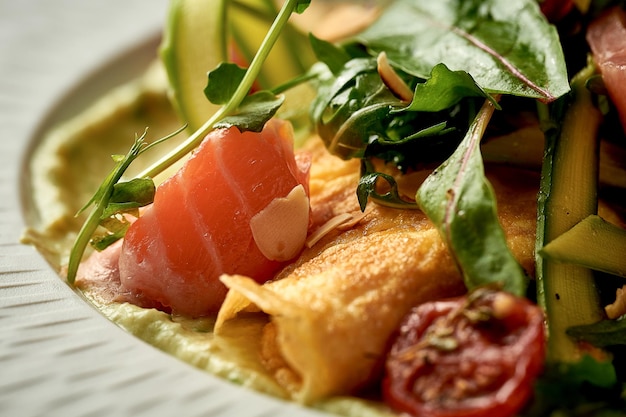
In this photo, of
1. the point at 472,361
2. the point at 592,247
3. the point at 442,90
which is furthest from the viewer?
the point at 442,90

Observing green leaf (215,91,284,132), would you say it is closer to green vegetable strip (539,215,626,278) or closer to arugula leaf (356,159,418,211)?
arugula leaf (356,159,418,211)

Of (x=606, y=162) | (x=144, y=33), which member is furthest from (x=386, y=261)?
(x=144, y=33)

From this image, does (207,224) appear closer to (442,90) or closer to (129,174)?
(442,90)

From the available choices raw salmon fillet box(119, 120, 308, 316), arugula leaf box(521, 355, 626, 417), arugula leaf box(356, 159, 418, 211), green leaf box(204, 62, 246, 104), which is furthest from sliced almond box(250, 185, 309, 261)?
arugula leaf box(521, 355, 626, 417)

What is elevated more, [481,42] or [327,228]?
[481,42]

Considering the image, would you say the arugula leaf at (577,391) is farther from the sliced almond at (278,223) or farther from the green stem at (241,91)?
the green stem at (241,91)

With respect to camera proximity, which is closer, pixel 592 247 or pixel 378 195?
pixel 592 247

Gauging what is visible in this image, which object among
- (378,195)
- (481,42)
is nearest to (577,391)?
Answer: (378,195)

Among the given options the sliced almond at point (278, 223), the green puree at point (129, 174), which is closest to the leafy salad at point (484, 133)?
the sliced almond at point (278, 223)
